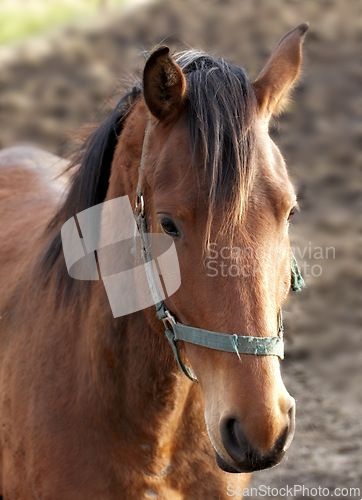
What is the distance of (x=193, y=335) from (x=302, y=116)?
335 inches

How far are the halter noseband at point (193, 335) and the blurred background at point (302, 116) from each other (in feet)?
8.90

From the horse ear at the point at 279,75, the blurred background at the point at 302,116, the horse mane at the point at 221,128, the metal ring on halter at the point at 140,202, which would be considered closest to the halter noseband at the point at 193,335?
the metal ring on halter at the point at 140,202

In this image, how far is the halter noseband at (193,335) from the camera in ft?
5.95

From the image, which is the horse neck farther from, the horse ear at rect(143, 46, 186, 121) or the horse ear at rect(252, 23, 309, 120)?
the horse ear at rect(252, 23, 309, 120)

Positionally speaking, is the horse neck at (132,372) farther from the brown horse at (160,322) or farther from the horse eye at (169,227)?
the horse eye at (169,227)

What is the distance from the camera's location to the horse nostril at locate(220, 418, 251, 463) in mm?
1803

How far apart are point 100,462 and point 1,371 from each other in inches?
28.9

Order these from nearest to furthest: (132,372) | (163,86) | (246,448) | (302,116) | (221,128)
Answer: (246,448)
(221,128)
(163,86)
(132,372)
(302,116)

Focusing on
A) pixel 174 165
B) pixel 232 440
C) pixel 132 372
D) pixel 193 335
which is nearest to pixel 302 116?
pixel 132 372

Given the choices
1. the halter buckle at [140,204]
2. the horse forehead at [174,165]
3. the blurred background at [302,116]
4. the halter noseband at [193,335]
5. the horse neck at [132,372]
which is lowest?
the blurred background at [302,116]

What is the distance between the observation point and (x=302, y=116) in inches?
390

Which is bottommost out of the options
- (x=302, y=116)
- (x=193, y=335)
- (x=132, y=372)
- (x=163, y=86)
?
(x=302, y=116)

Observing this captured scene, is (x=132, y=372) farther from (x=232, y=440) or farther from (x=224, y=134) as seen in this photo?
(x=224, y=134)

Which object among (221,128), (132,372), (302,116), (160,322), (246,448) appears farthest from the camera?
(302,116)
